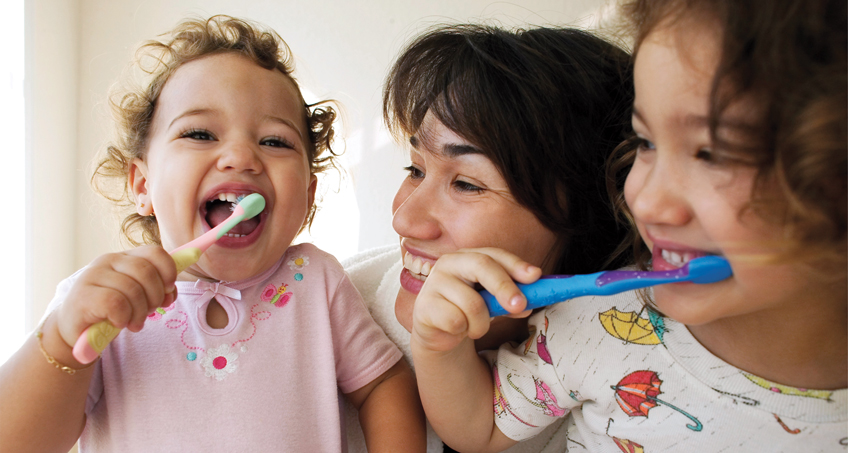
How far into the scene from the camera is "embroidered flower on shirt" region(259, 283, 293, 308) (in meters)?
0.83

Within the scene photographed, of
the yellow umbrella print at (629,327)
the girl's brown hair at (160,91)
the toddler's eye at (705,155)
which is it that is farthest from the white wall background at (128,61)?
the toddler's eye at (705,155)

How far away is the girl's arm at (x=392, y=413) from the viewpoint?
789 millimetres

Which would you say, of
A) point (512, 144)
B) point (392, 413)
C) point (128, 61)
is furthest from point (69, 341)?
point (128, 61)

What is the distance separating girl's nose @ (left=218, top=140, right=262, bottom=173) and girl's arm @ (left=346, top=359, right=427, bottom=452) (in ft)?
1.18

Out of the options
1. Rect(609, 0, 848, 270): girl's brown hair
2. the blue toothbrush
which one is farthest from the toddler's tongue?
Rect(609, 0, 848, 270): girl's brown hair

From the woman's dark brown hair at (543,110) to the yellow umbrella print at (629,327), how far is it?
13 centimetres

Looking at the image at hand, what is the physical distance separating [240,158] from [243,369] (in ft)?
0.92

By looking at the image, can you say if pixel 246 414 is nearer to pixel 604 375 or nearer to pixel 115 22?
pixel 604 375

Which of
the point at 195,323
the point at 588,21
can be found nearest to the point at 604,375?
the point at 195,323

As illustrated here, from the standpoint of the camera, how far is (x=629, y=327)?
695 mm

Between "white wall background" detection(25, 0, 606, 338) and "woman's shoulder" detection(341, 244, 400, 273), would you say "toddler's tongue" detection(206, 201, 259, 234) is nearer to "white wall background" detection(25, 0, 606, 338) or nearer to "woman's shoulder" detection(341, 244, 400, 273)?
"woman's shoulder" detection(341, 244, 400, 273)

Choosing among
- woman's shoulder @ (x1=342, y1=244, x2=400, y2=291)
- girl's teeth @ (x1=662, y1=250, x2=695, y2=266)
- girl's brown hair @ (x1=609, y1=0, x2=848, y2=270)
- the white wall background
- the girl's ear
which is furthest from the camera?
the white wall background

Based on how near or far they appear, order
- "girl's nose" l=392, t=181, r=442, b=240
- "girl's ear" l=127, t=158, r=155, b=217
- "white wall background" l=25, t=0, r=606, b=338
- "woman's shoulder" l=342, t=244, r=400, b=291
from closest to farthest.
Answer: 1. "girl's nose" l=392, t=181, r=442, b=240
2. "girl's ear" l=127, t=158, r=155, b=217
3. "woman's shoulder" l=342, t=244, r=400, b=291
4. "white wall background" l=25, t=0, r=606, b=338

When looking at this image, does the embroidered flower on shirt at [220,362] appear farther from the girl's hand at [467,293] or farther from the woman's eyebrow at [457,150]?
the woman's eyebrow at [457,150]
